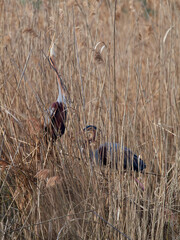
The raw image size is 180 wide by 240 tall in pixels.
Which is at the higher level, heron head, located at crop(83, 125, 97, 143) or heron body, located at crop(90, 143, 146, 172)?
heron head, located at crop(83, 125, 97, 143)

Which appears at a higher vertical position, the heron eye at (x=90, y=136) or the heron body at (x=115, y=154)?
the heron eye at (x=90, y=136)

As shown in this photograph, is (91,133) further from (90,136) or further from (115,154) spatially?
(115,154)

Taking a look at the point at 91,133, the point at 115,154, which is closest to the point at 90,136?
the point at 91,133

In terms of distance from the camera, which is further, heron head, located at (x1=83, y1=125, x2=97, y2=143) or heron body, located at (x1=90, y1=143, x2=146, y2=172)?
heron head, located at (x1=83, y1=125, x2=97, y2=143)

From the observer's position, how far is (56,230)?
1.24 metres

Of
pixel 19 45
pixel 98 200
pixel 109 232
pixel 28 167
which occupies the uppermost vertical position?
pixel 19 45

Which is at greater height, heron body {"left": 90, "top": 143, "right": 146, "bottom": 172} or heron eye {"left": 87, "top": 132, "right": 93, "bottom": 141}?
heron eye {"left": 87, "top": 132, "right": 93, "bottom": 141}

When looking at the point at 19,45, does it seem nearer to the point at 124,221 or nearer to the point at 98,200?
the point at 98,200

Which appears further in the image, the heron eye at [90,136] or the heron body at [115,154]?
the heron eye at [90,136]

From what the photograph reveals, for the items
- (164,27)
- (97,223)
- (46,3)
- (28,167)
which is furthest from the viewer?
(164,27)

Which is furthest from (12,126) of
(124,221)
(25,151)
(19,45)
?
(124,221)

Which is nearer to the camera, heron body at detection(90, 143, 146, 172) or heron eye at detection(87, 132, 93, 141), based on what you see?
heron body at detection(90, 143, 146, 172)

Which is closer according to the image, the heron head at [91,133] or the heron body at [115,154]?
the heron body at [115,154]

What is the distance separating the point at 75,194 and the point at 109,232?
7.7 inches
